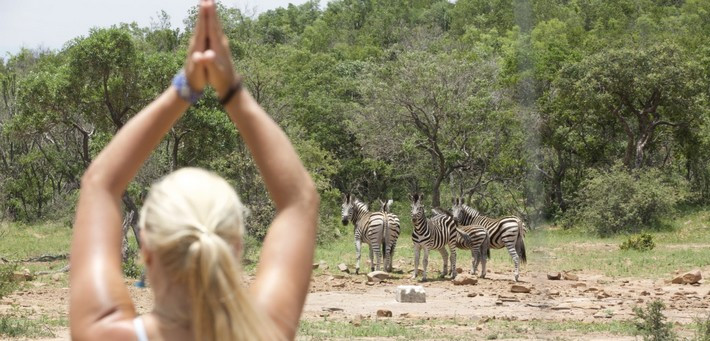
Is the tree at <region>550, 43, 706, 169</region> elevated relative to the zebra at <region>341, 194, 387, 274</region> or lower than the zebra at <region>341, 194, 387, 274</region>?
elevated

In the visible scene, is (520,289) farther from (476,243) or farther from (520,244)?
(520,244)

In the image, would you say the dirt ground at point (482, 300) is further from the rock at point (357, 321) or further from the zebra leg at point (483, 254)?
the zebra leg at point (483, 254)

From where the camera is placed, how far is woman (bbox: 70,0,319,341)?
4.93ft

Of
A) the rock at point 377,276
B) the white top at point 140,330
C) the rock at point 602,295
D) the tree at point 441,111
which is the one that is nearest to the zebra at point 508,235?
the rock at point 377,276

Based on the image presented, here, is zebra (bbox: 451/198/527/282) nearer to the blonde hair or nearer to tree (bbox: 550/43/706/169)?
tree (bbox: 550/43/706/169)

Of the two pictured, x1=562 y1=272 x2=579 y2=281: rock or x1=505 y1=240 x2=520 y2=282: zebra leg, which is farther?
x1=505 y1=240 x2=520 y2=282: zebra leg

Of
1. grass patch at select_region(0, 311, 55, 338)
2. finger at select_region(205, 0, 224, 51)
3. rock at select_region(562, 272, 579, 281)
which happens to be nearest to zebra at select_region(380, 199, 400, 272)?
rock at select_region(562, 272, 579, 281)

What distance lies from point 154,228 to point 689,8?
63.1m

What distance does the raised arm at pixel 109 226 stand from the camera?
162 centimetres

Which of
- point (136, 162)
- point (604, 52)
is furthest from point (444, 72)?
point (136, 162)

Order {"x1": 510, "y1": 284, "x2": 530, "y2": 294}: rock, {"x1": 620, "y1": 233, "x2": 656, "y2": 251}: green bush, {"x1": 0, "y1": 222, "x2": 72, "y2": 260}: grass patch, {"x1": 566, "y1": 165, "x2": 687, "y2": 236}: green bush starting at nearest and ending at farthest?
{"x1": 510, "y1": 284, "x2": 530, "y2": 294}: rock < {"x1": 620, "y1": 233, "x2": 656, "y2": 251}: green bush < {"x1": 0, "y1": 222, "x2": 72, "y2": 260}: grass patch < {"x1": 566, "y1": 165, "x2": 687, "y2": 236}: green bush

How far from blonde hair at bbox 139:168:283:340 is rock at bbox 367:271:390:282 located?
673 inches

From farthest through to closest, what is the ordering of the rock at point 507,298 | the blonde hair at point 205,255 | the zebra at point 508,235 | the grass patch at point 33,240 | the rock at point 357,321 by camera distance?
the grass patch at point 33,240
the zebra at point 508,235
the rock at point 507,298
the rock at point 357,321
the blonde hair at point 205,255

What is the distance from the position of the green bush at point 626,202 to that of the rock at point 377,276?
10.1m
